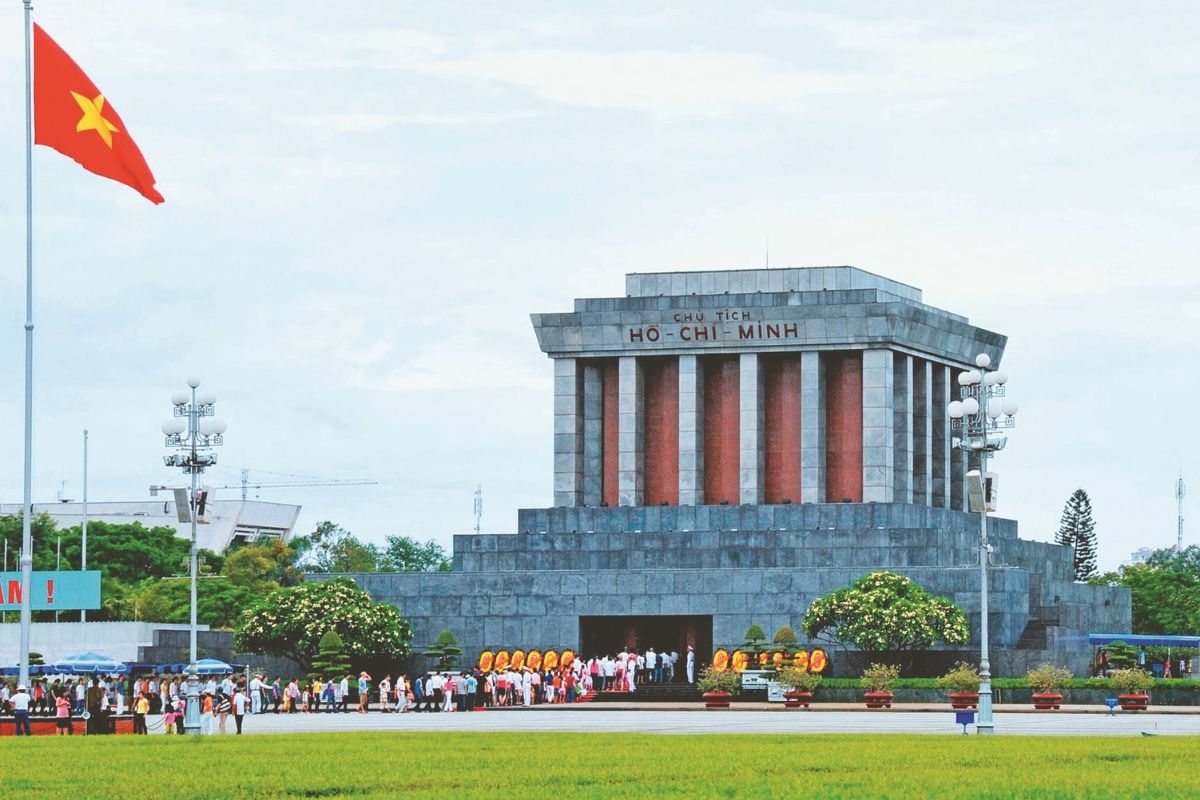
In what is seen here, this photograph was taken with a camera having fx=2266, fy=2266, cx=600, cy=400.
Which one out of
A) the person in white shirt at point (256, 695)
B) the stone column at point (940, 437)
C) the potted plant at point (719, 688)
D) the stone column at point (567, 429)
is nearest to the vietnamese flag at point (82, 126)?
the person in white shirt at point (256, 695)

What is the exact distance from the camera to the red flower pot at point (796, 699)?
6025 cm

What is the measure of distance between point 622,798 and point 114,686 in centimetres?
4059

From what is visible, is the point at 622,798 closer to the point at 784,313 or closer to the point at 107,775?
the point at 107,775

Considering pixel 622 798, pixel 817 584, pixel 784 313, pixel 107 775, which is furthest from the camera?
pixel 784 313

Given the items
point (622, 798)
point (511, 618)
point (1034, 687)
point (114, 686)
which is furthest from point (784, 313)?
point (622, 798)

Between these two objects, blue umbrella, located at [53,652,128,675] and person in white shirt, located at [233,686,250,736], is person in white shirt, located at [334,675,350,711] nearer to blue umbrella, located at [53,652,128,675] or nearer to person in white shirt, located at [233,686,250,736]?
blue umbrella, located at [53,652,128,675]

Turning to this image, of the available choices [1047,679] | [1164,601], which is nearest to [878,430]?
[1047,679]

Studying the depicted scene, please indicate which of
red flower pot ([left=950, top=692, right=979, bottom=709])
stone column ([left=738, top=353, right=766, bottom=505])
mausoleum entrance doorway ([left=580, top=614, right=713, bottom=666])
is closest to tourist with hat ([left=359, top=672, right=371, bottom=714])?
mausoleum entrance doorway ([left=580, top=614, right=713, bottom=666])

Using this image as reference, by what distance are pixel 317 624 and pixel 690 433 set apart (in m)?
14.9

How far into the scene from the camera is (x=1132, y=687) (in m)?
58.7

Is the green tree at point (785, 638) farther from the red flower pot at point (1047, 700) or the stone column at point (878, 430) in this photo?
the red flower pot at point (1047, 700)

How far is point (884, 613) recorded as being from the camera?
63.2 metres

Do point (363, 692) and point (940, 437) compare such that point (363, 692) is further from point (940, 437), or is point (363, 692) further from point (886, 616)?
point (940, 437)

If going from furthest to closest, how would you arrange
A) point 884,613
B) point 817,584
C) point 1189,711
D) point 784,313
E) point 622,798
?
point 784,313 → point 817,584 → point 884,613 → point 1189,711 → point 622,798
